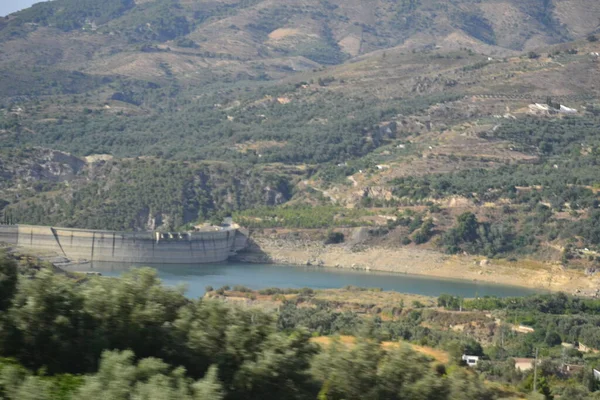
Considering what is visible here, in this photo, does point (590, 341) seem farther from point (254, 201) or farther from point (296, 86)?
point (296, 86)

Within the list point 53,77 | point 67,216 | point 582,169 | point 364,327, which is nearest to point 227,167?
point 67,216

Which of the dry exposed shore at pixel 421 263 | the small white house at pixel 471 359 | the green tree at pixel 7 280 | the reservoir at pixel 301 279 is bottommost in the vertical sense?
the small white house at pixel 471 359

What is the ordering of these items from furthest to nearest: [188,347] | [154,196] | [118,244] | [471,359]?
[154,196] < [118,244] < [471,359] < [188,347]

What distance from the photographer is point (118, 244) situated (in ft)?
264

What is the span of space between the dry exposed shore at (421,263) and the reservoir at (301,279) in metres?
1.40

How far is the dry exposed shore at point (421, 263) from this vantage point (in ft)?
241

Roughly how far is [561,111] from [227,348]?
324 feet

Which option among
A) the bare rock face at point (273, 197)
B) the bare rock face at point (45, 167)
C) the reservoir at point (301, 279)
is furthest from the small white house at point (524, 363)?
the bare rock face at point (45, 167)

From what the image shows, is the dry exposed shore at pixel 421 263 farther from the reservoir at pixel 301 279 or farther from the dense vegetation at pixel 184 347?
the dense vegetation at pixel 184 347

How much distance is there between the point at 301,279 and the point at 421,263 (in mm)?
10133

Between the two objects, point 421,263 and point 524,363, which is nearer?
point 524,363

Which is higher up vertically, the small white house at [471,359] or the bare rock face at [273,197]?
the bare rock face at [273,197]

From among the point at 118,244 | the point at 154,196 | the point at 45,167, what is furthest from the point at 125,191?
the point at 118,244

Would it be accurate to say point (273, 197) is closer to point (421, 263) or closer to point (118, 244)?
point (118, 244)
